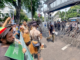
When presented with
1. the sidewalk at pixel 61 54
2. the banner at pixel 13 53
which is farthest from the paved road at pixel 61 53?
the banner at pixel 13 53

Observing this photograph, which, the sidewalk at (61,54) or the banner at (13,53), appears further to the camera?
the sidewalk at (61,54)

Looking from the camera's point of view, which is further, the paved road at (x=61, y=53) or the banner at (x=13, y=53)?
the paved road at (x=61, y=53)

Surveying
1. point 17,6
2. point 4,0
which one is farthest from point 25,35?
point 4,0

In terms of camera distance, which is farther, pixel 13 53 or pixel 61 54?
pixel 61 54

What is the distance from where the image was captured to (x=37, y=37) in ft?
8.78

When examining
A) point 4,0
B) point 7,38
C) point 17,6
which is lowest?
point 7,38

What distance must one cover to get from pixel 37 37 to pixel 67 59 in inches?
77.8

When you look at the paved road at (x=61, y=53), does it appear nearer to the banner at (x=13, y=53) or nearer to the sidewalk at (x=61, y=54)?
the sidewalk at (x=61, y=54)

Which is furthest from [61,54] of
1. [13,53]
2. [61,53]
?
[13,53]

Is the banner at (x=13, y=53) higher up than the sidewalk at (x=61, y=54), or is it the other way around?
the banner at (x=13, y=53)

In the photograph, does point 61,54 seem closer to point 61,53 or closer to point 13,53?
point 61,53

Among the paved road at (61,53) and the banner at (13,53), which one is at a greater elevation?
the banner at (13,53)

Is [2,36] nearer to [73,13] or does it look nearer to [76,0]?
[76,0]

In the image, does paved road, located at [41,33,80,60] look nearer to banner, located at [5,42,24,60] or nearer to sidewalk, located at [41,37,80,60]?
sidewalk, located at [41,37,80,60]
